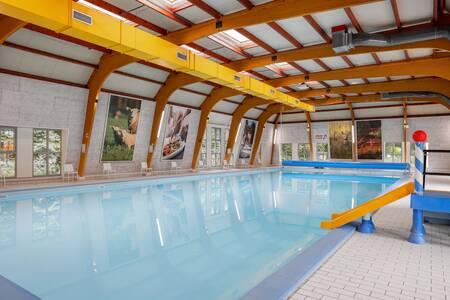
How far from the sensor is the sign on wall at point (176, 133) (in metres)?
16.5

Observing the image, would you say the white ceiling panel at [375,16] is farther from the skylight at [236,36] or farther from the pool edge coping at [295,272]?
the pool edge coping at [295,272]

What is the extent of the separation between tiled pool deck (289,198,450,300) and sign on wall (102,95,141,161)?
1174cm

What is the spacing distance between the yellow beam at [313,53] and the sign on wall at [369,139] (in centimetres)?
1511

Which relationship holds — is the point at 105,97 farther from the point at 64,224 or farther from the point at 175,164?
the point at 64,224

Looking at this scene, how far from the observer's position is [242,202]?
29.9 feet

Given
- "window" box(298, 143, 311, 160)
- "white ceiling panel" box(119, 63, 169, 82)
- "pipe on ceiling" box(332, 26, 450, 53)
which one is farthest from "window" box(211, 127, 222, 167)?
"pipe on ceiling" box(332, 26, 450, 53)

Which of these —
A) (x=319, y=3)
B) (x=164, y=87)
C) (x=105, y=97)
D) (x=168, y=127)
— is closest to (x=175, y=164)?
(x=168, y=127)

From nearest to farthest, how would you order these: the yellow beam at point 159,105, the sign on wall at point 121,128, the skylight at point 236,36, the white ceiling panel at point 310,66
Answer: the skylight at point 236,36, the white ceiling panel at point 310,66, the sign on wall at point 121,128, the yellow beam at point 159,105

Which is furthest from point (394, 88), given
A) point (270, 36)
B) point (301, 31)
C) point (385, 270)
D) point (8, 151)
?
point (8, 151)

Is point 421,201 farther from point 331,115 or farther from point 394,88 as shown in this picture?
point 331,115

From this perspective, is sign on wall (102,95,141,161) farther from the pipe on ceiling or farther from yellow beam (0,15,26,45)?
the pipe on ceiling

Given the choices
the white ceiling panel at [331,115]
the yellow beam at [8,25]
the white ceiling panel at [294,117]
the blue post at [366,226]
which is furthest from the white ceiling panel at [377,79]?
the yellow beam at [8,25]

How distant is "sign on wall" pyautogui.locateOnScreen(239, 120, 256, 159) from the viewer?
2333cm

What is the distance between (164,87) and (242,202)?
8.29 meters
